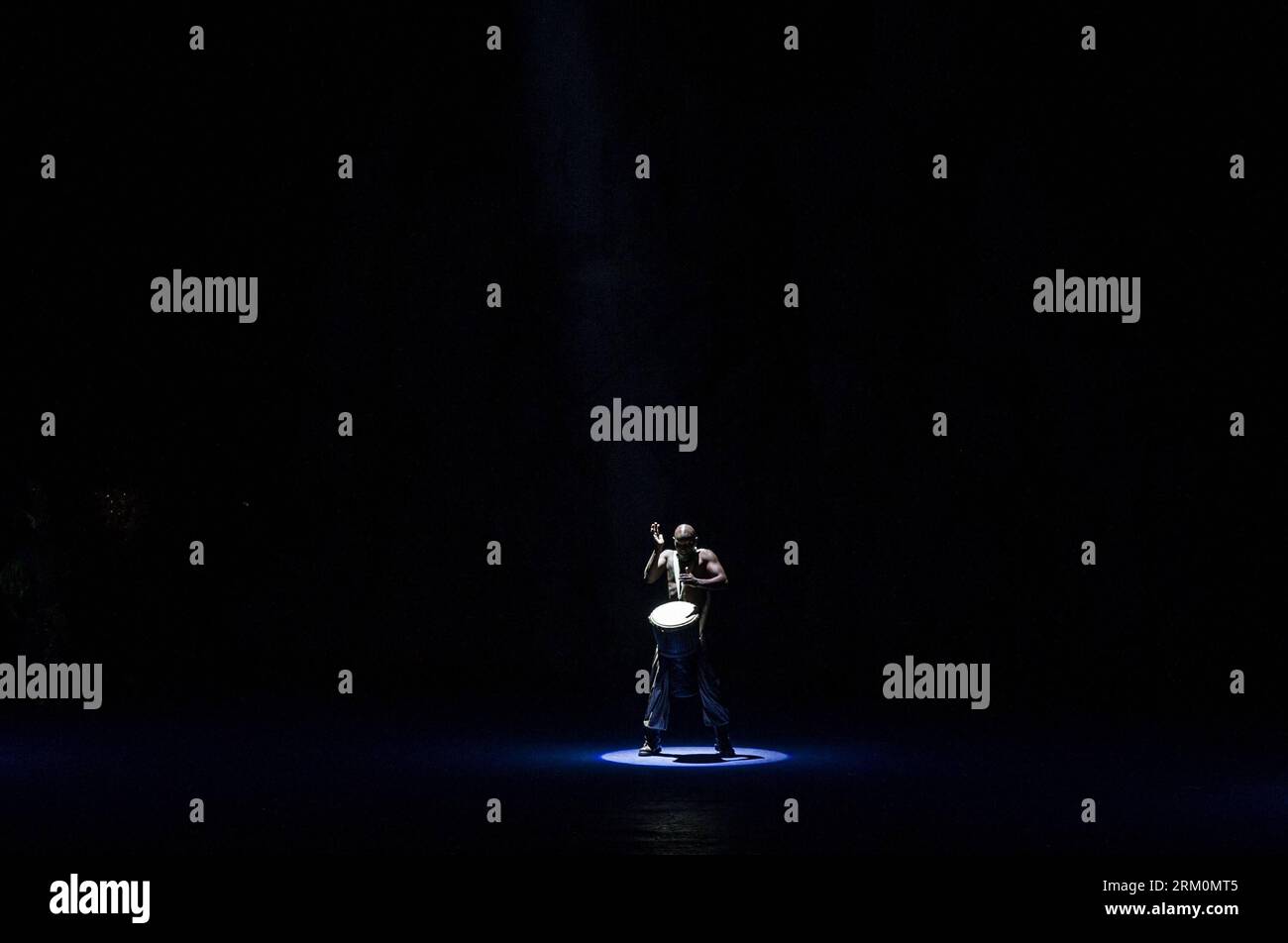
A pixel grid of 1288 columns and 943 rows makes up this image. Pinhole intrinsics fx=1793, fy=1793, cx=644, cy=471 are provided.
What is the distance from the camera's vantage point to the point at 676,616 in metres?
12.7

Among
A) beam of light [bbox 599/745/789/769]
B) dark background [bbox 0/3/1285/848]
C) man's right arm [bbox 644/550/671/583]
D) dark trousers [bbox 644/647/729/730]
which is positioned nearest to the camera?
beam of light [bbox 599/745/789/769]

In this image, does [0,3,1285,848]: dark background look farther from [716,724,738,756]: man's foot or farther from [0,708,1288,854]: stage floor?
[716,724,738,756]: man's foot

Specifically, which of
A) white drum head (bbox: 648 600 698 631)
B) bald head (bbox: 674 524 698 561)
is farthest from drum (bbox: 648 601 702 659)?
bald head (bbox: 674 524 698 561)

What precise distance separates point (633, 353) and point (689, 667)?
6.70 m

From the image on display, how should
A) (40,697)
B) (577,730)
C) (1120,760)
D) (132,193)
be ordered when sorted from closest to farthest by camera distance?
(1120,760) → (577,730) → (40,697) → (132,193)

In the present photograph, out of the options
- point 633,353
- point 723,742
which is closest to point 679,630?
point 723,742

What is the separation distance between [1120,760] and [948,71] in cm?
812

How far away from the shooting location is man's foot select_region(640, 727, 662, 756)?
42.1 feet

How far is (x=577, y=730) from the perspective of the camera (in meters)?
14.6

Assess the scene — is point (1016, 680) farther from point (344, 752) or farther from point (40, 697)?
point (40, 697)

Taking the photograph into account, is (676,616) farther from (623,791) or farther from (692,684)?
(623,791)

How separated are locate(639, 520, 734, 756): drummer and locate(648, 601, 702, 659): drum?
4 cm

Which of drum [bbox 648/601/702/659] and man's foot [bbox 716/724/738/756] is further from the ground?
drum [bbox 648/601/702/659]

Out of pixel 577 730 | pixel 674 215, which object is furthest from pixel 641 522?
pixel 577 730
